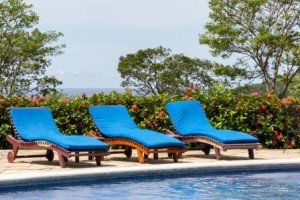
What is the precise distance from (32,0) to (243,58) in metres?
12.7

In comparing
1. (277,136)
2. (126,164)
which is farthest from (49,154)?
(277,136)

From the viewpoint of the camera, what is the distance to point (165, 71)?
2347 inches

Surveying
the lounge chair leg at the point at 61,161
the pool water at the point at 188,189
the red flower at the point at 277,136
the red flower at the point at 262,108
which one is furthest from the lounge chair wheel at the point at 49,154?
the red flower at the point at 277,136

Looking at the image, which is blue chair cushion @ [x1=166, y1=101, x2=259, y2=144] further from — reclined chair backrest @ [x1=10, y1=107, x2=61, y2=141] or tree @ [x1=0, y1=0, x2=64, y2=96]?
tree @ [x1=0, y1=0, x2=64, y2=96]

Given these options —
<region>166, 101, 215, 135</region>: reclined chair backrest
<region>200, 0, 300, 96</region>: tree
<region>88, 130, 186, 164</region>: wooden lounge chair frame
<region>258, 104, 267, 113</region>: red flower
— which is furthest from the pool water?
<region>200, 0, 300, 96</region>: tree

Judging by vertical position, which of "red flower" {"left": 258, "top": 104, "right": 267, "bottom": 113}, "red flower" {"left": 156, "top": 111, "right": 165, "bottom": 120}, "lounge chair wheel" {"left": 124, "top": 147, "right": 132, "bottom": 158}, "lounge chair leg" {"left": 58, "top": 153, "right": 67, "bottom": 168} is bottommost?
"lounge chair leg" {"left": 58, "top": 153, "right": 67, "bottom": 168}

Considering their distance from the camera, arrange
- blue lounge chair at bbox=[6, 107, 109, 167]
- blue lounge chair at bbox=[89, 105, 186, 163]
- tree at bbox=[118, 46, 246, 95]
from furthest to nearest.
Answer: tree at bbox=[118, 46, 246, 95] → blue lounge chair at bbox=[89, 105, 186, 163] → blue lounge chair at bbox=[6, 107, 109, 167]

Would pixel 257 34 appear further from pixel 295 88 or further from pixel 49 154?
pixel 49 154

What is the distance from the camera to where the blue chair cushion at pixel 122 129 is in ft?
40.5

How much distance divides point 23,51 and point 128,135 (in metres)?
30.6

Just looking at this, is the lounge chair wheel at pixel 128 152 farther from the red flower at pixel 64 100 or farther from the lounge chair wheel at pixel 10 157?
the red flower at pixel 64 100

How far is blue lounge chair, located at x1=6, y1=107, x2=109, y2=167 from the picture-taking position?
38.1 ft

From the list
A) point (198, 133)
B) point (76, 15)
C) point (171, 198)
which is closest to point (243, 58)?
point (76, 15)

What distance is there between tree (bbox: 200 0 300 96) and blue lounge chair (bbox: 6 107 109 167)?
29.6 m
